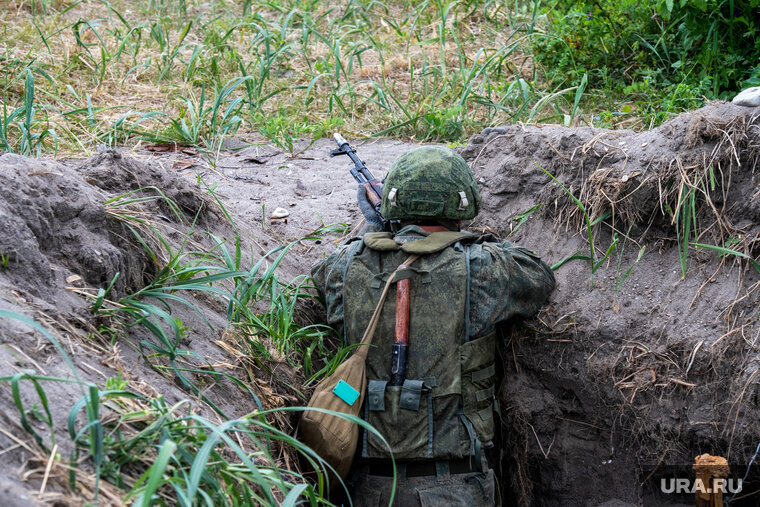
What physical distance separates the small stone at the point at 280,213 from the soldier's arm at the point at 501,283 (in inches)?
53.9

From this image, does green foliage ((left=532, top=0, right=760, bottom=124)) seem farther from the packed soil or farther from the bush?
the packed soil

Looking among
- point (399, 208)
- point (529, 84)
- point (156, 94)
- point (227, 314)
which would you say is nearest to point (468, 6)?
point (529, 84)

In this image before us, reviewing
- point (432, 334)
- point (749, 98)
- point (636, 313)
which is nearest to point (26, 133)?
point (432, 334)

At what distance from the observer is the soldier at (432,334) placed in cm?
304

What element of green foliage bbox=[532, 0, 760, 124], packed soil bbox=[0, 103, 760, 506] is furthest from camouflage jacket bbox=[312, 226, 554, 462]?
green foliage bbox=[532, 0, 760, 124]

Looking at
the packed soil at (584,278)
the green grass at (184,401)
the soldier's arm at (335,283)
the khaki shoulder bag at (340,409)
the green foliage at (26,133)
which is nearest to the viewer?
the green grass at (184,401)

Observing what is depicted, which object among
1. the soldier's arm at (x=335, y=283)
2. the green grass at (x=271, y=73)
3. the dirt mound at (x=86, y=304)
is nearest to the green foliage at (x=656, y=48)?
the green grass at (x=271, y=73)

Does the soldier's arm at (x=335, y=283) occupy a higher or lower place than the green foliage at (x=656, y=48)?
lower

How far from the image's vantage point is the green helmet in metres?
3.11

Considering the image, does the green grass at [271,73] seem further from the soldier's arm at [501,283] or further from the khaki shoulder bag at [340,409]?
the khaki shoulder bag at [340,409]

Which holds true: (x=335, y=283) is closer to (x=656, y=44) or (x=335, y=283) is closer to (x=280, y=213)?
(x=280, y=213)

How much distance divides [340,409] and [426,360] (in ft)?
1.31

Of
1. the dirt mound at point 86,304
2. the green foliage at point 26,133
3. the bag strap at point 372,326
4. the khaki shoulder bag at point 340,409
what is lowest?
the khaki shoulder bag at point 340,409

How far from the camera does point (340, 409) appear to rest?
292cm
